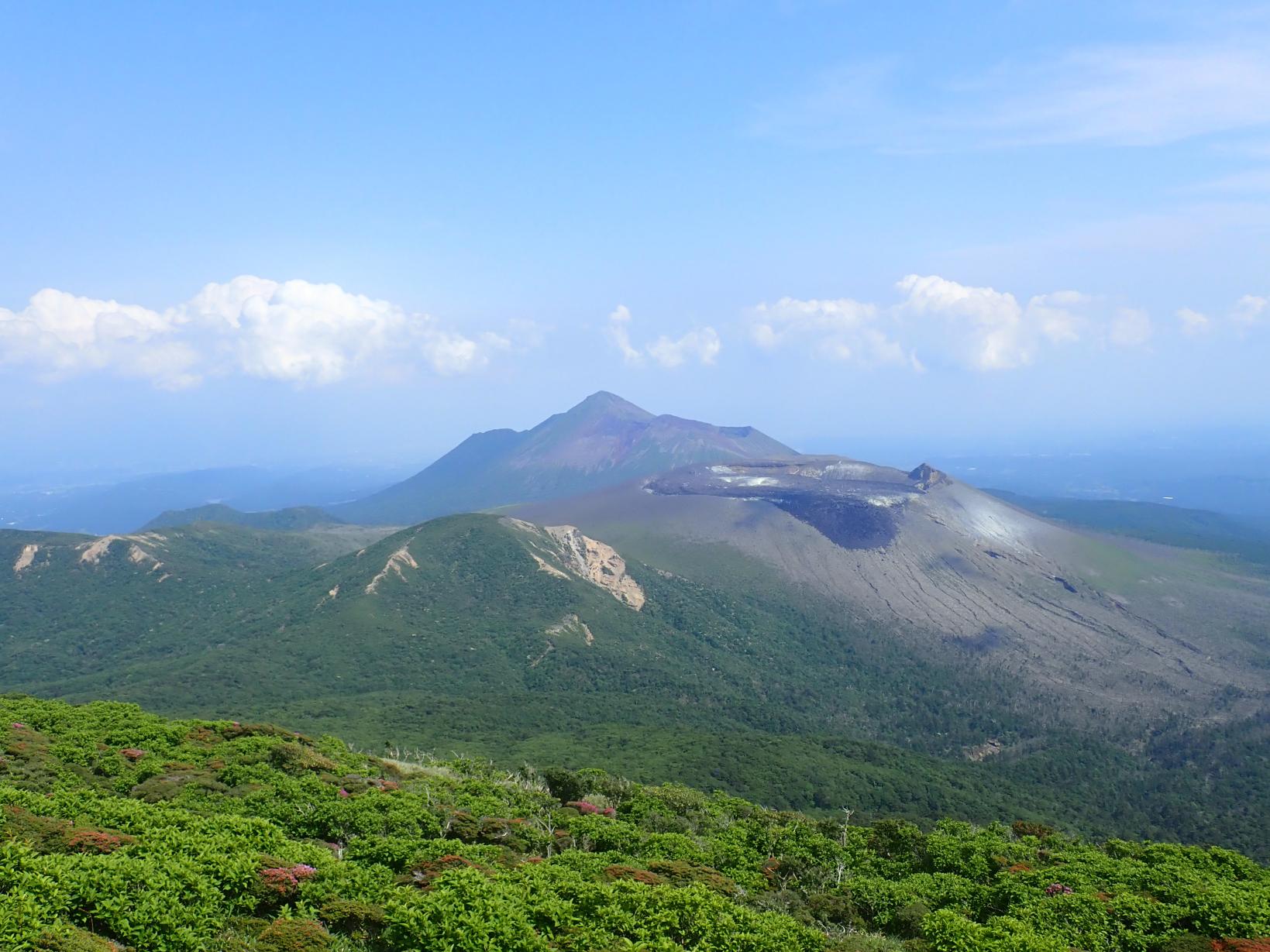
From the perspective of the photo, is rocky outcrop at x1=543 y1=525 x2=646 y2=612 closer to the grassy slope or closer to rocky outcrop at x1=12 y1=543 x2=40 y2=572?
the grassy slope

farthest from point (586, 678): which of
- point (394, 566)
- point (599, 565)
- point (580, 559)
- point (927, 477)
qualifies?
point (927, 477)

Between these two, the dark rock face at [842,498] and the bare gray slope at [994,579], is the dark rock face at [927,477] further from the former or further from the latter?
the bare gray slope at [994,579]

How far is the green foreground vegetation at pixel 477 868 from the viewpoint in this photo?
17.5m

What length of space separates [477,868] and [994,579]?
153 m

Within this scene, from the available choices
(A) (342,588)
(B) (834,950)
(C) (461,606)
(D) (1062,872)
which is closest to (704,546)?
(C) (461,606)

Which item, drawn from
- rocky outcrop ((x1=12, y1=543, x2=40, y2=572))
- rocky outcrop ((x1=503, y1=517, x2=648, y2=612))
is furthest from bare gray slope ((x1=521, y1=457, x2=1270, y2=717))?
rocky outcrop ((x1=12, y1=543, x2=40, y2=572))

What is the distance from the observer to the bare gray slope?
124m

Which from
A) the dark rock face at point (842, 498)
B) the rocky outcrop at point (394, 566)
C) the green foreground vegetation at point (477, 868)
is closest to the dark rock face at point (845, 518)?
the dark rock face at point (842, 498)

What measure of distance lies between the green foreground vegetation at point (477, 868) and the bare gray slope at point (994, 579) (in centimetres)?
9856

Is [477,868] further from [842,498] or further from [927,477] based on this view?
[927,477]

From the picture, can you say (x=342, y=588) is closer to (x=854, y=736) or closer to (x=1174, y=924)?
(x=854, y=736)

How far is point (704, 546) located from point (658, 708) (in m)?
63.1

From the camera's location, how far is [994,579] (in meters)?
154

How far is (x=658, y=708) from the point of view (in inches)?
4250
